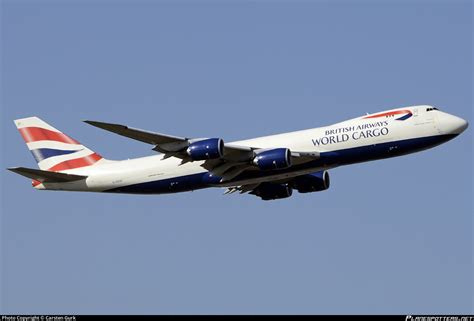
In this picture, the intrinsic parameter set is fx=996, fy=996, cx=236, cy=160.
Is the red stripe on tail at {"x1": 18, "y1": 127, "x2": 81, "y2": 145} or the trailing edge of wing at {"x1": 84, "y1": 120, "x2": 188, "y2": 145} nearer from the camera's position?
the trailing edge of wing at {"x1": 84, "y1": 120, "x2": 188, "y2": 145}

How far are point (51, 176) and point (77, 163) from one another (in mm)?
3382

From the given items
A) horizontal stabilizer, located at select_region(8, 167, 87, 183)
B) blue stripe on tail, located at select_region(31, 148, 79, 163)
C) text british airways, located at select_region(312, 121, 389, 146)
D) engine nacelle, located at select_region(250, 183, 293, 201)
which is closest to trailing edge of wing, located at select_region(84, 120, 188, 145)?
text british airways, located at select_region(312, 121, 389, 146)

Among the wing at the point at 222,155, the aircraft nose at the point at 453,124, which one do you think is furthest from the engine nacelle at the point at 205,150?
the aircraft nose at the point at 453,124

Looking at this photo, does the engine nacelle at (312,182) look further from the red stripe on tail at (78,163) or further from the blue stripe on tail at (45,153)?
the blue stripe on tail at (45,153)

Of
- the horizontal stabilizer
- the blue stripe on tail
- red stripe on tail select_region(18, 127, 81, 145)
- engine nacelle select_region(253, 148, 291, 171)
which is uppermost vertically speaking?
red stripe on tail select_region(18, 127, 81, 145)

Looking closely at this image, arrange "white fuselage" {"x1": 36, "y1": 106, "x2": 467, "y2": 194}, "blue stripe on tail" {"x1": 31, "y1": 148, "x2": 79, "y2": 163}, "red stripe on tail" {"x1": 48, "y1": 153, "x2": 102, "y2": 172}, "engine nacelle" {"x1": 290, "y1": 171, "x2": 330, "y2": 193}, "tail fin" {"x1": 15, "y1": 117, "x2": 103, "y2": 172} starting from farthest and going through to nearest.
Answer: "blue stripe on tail" {"x1": 31, "y1": 148, "x2": 79, "y2": 163} < "tail fin" {"x1": 15, "y1": 117, "x2": 103, "y2": 172} < "red stripe on tail" {"x1": 48, "y1": 153, "x2": 102, "y2": 172} < "engine nacelle" {"x1": 290, "y1": 171, "x2": 330, "y2": 193} < "white fuselage" {"x1": 36, "y1": 106, "x2": 467, "y2": 194}

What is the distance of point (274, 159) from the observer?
56.4m

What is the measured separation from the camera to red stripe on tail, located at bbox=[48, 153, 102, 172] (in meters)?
64.3

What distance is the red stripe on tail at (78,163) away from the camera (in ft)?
211

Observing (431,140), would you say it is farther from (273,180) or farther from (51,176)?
(51,176)

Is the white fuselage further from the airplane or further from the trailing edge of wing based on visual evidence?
the trailing edge of wing

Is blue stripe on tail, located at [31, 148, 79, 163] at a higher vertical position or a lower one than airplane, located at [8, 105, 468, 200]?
higher

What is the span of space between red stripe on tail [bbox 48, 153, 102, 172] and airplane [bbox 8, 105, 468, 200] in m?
1.39

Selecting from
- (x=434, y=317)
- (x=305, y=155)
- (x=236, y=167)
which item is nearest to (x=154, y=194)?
(x=236, y=167)
